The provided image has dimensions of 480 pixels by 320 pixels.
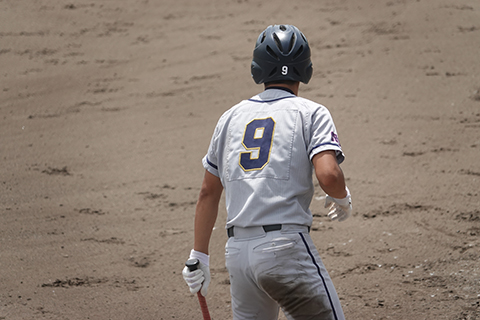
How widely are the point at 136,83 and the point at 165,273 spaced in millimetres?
3911

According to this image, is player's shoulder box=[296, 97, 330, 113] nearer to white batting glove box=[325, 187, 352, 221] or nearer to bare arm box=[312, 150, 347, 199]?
bare arm box=[312, 150, 347, 199]

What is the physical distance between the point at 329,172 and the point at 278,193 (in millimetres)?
206

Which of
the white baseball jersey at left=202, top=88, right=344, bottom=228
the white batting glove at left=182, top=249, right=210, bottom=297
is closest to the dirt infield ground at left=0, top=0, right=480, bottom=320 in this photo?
the white batting glove at left=182, top=249, right=210, bottom=297

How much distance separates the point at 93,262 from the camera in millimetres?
4578

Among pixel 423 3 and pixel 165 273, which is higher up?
pixel 423 3

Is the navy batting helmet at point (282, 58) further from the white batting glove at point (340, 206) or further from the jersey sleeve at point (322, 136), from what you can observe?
the white batting glove at point (340, 206)

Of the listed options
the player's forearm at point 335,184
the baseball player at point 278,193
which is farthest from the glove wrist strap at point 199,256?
the player's forearm at point 335,184

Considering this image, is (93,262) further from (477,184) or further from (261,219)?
(477,184)

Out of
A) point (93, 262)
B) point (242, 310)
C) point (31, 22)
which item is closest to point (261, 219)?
point (242, 310)

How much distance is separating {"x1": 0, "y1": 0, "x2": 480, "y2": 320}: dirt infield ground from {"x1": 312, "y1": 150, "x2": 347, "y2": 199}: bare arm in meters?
1.95

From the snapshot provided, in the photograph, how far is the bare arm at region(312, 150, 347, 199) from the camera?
201 cm

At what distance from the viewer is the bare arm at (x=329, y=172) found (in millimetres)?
2008

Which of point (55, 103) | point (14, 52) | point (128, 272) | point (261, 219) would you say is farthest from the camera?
point (14, 52)

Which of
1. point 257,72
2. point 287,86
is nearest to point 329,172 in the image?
point 287,86
